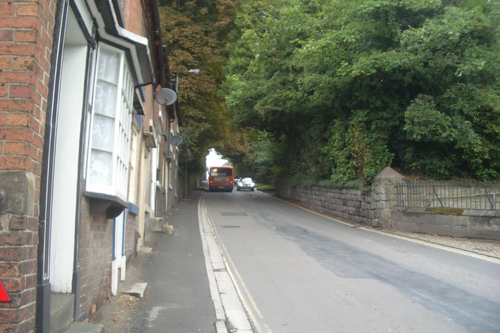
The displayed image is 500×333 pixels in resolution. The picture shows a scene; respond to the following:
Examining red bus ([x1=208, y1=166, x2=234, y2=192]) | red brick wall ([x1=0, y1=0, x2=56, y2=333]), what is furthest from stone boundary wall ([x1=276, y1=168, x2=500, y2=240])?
red bus ([x1=208, y1=166, x2=234, y2=192])

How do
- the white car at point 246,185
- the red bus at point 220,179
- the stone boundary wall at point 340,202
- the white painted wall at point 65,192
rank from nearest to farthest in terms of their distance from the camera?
the white painted wall at point 65,192, the stone boundary wall at point 340,202, the red bus at point 220,179, the white car at point 246,185

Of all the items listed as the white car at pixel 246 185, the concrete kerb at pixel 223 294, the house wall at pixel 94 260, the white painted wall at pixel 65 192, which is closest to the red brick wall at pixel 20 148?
the white painted wall at pixel 65 192

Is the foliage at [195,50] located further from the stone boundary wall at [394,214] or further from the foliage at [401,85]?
the stone boundary wall at [394,214]

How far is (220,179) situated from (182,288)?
32.9 metres

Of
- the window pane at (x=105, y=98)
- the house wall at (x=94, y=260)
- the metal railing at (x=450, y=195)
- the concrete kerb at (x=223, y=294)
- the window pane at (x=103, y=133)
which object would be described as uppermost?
the window pane at (x=105, y=98)

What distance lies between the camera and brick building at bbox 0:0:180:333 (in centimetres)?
277

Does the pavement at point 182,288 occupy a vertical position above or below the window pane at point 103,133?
below

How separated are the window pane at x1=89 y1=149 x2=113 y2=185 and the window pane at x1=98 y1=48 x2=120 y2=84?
2.82 ft

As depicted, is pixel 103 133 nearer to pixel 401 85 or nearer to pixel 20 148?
pixel 20 148

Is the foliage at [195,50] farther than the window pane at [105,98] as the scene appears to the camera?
Yes

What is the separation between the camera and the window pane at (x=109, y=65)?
471 centimetres

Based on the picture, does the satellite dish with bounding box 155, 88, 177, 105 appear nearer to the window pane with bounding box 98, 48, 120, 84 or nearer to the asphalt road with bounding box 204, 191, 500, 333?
the asphalt road with bounding box 204, 191, 500, 333

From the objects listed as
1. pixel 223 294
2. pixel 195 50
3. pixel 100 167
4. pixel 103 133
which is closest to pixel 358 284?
pixel 223 294

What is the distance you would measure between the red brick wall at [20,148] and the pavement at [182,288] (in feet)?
7.61
